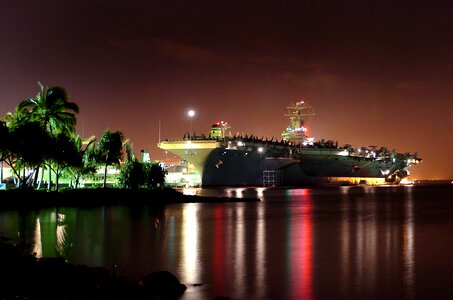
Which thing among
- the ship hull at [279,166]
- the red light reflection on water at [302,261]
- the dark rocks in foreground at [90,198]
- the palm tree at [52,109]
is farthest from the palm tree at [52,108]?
the ship hull at [279,166]

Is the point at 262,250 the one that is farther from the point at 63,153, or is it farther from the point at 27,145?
the point at 63,153

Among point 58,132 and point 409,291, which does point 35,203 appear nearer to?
point 58,132

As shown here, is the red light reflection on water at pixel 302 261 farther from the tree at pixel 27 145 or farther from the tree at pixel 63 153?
the tree at pixel 63 153

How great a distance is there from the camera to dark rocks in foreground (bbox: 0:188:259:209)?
49562mm

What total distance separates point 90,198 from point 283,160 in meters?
76.5

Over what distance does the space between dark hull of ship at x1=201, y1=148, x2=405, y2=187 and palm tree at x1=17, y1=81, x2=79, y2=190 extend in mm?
Answer: 47018

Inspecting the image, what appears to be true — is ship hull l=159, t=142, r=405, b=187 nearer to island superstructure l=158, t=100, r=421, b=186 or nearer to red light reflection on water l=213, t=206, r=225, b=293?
island superstructure l=158, t=100, r=421, b=186

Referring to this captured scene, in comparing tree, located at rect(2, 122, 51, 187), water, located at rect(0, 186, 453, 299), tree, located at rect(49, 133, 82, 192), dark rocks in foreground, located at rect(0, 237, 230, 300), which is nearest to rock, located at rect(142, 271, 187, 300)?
dark rocks in foreground, located at rect(0, 237, 230, 300)

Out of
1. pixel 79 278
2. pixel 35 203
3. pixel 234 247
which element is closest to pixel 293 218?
pixel 234 247

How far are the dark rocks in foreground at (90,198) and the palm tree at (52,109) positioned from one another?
7411 millimetres

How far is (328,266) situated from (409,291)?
4498mm

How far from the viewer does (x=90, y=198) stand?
56.4m

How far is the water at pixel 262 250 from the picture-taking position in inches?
722

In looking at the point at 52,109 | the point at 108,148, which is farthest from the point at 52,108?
the point at 108,148
